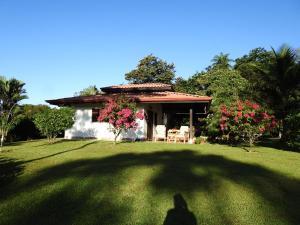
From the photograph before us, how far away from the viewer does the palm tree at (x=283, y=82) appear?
17062mm

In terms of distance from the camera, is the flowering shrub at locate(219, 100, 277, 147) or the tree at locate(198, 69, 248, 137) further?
the tree at locate(198, 69, 248, 137)

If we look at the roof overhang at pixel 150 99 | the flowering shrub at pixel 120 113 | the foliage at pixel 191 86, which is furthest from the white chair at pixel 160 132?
the foliage at pixel 191 86


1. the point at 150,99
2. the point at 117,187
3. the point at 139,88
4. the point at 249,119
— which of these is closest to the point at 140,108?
the point at 150,99

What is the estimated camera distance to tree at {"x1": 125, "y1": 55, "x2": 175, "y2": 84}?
45.6m

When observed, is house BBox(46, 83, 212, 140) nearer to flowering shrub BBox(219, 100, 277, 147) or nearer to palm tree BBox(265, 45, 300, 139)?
flowering shrub BBox(219, 100, 277, 147)

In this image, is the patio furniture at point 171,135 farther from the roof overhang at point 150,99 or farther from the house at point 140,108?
the roof overhang at point 150,99

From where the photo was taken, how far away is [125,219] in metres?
5.07

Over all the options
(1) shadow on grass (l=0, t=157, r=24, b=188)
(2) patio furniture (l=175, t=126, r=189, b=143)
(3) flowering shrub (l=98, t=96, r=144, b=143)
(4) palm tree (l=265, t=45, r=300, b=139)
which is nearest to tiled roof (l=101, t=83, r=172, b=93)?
(2) patio furniture (l=175, t=126, r=189, b=143)

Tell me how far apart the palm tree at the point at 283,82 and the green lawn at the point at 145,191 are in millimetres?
8096

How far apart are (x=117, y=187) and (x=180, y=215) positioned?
2.02 metres

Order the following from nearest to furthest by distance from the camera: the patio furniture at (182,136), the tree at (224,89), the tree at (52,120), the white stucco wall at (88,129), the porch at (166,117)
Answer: the tree at (52,120), the patio furniture at (182,136), the tree at (224,89), the porch at (166,117), the white stucco wall at (88,129)

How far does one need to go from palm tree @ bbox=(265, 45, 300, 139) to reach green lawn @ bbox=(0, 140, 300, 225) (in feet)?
26.6

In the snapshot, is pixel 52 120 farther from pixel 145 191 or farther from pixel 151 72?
pixel 151 72

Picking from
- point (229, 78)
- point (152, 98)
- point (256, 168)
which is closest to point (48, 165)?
point (256, 168)
